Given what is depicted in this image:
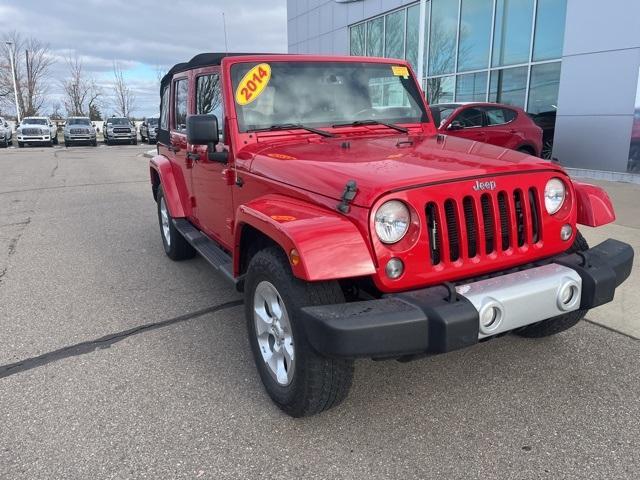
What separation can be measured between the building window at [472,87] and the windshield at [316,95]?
11.2m

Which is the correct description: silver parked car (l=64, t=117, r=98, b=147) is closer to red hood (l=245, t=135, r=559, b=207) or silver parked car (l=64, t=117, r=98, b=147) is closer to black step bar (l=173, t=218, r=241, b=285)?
black step bar (l=173, t=218, r=241, b=285)

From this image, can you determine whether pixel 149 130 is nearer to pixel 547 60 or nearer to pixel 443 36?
pixel 443 36

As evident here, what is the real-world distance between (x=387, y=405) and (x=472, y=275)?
0.90m

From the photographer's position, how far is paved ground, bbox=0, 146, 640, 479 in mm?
2395

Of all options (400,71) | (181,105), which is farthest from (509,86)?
(181,105)

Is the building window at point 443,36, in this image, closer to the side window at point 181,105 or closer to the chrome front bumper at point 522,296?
the side window at point 181,105

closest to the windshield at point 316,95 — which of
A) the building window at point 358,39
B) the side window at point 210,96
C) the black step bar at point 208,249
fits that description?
the side window at point 210,96

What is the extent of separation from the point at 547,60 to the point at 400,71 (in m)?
9.68

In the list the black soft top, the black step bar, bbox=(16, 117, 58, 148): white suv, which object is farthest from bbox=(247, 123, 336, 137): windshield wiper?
bbox=(16, 117, 58, 148): white suv

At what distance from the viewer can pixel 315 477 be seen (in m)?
2.31

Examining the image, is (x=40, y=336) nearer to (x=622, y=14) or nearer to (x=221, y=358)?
(x=221, y=358)

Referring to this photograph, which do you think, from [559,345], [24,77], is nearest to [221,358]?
[559,345]

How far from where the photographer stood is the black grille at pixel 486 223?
2.42m

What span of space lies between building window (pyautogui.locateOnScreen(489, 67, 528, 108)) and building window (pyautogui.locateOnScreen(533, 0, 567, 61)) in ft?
1.93
